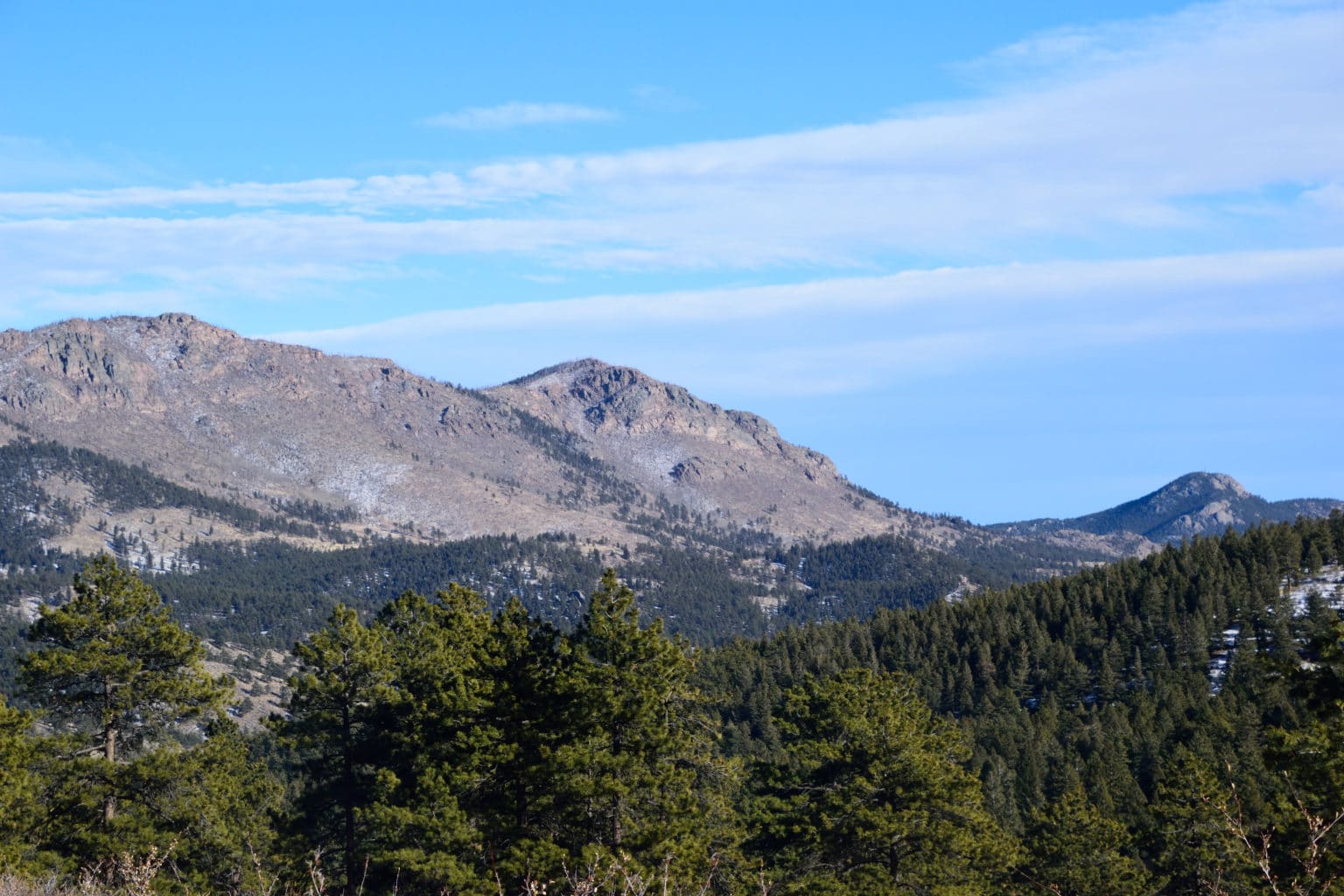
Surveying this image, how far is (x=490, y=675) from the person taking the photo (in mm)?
37719


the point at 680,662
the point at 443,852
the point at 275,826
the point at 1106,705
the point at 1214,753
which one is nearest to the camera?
the point at 443,852

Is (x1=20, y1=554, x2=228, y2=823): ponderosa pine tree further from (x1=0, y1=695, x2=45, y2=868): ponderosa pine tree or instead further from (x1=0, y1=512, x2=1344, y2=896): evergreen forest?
(x1=0, y1=695, x2=45, y2=868): ponderosa pine tree

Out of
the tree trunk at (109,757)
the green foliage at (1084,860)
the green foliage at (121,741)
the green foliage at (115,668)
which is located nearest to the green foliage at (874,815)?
the green foliage at (1084,860)

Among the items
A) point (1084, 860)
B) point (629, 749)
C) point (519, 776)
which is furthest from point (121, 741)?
point (1084, 860)

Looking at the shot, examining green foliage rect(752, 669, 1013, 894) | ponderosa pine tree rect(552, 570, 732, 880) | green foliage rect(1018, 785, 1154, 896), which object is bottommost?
green foliage rect(1018, 785, 1154, 896)

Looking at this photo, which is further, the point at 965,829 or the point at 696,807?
the point at 965,829

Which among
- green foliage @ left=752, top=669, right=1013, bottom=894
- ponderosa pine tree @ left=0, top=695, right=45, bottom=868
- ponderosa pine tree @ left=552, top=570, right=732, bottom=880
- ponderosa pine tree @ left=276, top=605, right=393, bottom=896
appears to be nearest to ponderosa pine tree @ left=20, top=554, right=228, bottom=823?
ponderosa pine tree @ left=0, top=695, right=45, bottom=868

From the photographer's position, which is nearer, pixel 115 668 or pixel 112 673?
pixel 115 668

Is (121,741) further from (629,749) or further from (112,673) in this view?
(629,749)

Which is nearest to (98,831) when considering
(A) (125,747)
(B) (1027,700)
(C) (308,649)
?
(A) (125,747)

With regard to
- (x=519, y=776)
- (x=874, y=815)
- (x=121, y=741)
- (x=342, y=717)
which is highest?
(x=342, y=717)

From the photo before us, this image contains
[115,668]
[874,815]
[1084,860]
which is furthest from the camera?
[1084,860]

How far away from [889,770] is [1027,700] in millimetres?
121860

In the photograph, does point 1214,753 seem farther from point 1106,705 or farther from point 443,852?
point 443,852
